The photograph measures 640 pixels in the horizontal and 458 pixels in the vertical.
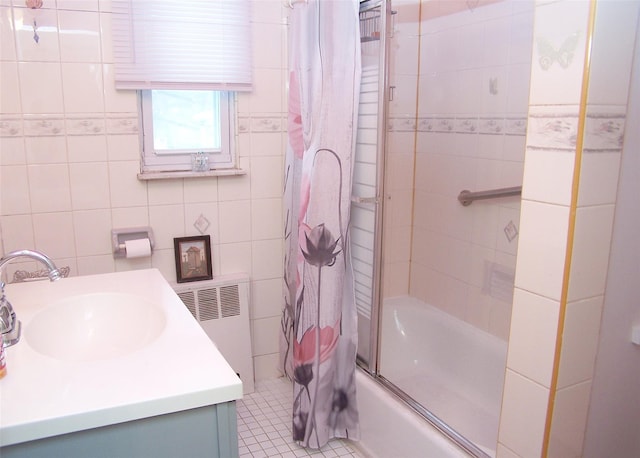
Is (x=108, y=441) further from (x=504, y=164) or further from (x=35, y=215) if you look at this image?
(x=504, y=164)

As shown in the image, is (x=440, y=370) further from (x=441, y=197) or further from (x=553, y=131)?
(x=553, y=131)

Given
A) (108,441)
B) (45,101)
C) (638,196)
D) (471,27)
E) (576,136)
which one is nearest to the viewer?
(108,441)

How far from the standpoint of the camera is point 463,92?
2451 millimetres

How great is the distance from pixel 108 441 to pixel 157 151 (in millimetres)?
1581

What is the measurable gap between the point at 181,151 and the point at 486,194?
136cm

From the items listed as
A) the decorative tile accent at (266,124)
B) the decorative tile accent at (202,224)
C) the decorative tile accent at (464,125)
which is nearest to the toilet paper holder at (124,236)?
the decorative tile accent at (202,224)

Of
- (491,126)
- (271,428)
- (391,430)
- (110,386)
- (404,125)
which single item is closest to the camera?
(110,386)

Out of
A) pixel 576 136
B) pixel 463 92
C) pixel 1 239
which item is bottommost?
pixel 1 239

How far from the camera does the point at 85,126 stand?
7.42 ft

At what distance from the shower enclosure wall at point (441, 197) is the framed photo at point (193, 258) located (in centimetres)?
72

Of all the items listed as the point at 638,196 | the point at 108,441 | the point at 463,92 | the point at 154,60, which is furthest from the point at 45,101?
the point at 638,196

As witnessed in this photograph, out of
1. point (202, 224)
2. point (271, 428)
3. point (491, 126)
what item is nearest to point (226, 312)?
point (202, 224)

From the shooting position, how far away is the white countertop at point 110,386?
1.05 meters

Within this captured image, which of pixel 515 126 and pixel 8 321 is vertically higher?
pixel 515 126
